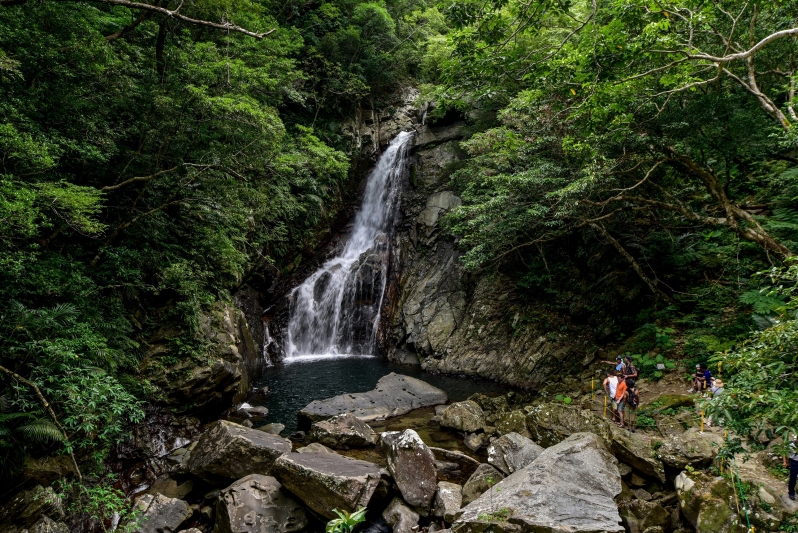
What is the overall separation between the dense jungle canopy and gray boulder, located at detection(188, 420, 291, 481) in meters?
1.60

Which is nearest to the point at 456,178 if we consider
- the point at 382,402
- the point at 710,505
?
the point at 382,402

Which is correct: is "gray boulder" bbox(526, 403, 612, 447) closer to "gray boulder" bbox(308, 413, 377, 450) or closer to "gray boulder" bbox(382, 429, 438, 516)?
"gray boulder" bbox(382, 429, 438, 516)

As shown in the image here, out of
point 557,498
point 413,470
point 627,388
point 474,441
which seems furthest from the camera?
point 474,441

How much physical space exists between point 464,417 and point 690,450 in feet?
17.8

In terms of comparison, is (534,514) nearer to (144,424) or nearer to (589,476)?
(589,476)

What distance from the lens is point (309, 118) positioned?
76.7ft

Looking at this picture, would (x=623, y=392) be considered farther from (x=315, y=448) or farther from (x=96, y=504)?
(x=96, y=504)

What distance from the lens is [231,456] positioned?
797 cm

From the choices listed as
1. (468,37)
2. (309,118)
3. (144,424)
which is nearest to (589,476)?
(468,37)

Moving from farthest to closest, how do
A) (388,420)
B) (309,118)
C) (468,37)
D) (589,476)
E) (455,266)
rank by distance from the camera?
(309,118) < (455,266) < (388,420) < (468,37) < (589,476)

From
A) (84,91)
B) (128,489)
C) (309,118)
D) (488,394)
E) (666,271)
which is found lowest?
(488,394)

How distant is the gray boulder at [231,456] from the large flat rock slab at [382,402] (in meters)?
3.36

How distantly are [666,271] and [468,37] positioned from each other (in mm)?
10650

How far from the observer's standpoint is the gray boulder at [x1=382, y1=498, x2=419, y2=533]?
668 centimetres
